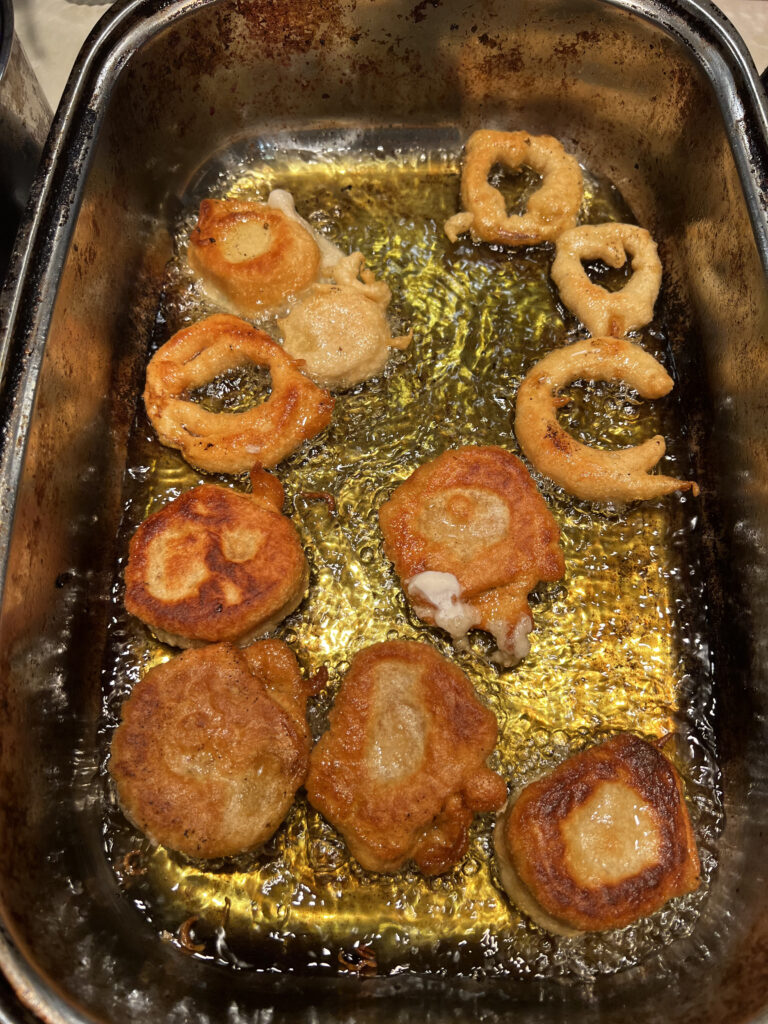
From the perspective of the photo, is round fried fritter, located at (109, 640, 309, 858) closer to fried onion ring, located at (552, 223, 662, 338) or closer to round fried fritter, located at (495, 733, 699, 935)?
round fried fritter, located at (495, 733, 699, 935)

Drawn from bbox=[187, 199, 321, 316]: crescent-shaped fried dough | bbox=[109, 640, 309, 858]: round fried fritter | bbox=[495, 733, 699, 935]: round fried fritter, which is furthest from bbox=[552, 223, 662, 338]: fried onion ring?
bbox=[109, 640, 309, 858]: round fried fritter

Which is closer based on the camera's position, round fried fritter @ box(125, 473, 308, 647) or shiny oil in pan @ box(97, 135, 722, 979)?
shiny oil in pan @ box(97, 135, 722, 979)

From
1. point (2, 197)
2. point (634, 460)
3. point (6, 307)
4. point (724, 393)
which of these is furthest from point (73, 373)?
point (724, 393)

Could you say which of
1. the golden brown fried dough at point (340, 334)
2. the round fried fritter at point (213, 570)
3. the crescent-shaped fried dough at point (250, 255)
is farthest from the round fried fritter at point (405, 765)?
the crescent-shaped fried dough at point (250, 255)

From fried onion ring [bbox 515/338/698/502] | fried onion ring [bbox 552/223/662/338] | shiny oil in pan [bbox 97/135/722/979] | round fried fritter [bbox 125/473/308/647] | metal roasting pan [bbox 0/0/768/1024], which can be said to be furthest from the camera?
fried onion ring [bbox 552/223/662/338]

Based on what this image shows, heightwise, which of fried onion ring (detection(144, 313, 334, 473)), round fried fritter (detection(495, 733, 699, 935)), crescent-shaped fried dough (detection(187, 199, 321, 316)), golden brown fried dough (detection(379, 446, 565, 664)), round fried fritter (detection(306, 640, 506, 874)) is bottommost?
round fried fritter (detection(495, 733, 699, 935))

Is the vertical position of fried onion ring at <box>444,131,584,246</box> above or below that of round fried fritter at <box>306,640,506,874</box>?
above

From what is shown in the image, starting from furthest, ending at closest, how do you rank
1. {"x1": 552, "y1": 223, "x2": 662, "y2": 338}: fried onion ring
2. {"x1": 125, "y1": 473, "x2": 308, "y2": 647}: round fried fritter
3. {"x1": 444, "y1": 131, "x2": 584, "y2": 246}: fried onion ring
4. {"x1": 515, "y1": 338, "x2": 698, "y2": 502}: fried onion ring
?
{"x1": 444, "y1": 131, "x2": 584, "y2": 246}: fried onion ring
{"x1": 552, "y1": 223, "x2": 662, "y2": 338}: fried onion ring
{"x1": 515, "y1": 338, "x2": 698, "y2": 502}: fried onion ring
{"x1": 125, "y1": 473, "x2": 308, "y2": 647}: round fried fritter
